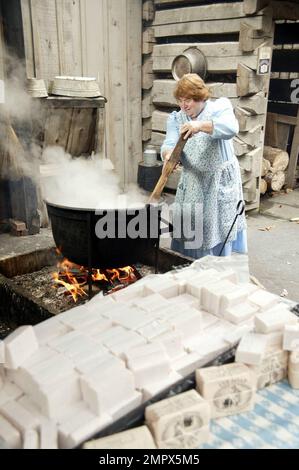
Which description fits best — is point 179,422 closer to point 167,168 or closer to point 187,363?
point 187,363

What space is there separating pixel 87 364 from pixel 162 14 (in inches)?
254

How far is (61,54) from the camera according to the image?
593cm

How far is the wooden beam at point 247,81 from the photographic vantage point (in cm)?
616

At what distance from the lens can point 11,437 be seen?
63.1 inches

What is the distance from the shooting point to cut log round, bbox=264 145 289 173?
8422 millimetres

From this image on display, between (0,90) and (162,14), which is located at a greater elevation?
(162,14)

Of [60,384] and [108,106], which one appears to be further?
[108,106]

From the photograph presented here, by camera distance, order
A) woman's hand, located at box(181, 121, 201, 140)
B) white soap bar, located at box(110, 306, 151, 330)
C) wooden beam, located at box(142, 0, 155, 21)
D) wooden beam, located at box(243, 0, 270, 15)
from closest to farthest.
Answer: white soap bar, located at box(110, 306, 151, 330)
woman's hand, located at box(181, 121, 201, 140)
wooden beam, located at box(243, 0, 270, 15)
wooden beam, located at box(142, 0, 155, 21)

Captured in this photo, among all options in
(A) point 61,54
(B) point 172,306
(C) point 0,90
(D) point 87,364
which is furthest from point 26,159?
(D) point 87,364

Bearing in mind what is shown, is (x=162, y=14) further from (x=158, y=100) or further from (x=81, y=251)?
(x=81, y=251)

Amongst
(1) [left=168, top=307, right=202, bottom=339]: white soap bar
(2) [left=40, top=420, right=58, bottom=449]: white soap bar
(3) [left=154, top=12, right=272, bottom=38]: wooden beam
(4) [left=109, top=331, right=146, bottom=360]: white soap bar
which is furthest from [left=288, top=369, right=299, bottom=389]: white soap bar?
(3) [left=154, top=12, right=272, bottom=38]: wooden beam

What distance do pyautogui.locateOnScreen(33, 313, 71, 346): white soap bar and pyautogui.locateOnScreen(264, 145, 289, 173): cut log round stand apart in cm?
693

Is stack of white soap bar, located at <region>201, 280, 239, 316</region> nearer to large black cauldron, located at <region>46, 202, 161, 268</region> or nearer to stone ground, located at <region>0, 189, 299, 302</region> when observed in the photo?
large black cauldron, located at <region>46, 202, 161, 268</region>

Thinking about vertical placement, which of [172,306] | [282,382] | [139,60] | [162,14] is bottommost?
[282,382]
